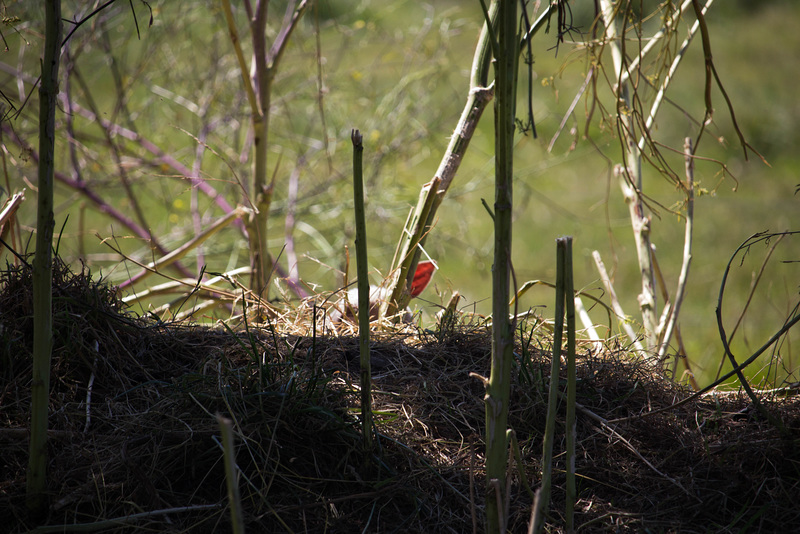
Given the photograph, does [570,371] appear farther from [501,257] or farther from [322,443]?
[322,443]

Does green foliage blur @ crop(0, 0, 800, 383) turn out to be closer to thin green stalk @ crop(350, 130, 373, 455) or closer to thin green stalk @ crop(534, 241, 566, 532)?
thin green stalk @ crop(350, 130, 373, 455)

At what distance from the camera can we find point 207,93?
331 cm

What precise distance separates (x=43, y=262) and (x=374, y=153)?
2.81 m

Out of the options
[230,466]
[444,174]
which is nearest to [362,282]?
[230,466]

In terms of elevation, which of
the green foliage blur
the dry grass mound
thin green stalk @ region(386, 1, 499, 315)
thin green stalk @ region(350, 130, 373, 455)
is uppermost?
the green foliage blur

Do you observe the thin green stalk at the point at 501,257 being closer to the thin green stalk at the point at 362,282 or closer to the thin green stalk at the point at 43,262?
the thin green stalk at the point at 362,282

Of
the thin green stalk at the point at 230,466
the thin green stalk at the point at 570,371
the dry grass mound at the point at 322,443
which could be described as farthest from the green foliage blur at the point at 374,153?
the thin green stalk at the point at 230,466

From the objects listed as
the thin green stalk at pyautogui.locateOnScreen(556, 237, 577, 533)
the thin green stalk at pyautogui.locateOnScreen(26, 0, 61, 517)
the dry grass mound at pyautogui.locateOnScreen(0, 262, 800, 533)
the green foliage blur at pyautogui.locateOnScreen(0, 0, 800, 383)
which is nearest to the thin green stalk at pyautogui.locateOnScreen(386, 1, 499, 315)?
the green foliage blur at pyautogui.locateOnScreen(0, 0, 800, 383)

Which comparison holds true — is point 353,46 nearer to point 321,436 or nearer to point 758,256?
point 321,436

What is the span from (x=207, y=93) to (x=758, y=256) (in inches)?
167

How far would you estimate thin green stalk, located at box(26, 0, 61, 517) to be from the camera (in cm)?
75

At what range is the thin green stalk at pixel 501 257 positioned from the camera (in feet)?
2.29

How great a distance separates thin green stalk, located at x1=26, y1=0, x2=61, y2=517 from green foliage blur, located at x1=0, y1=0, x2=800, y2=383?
65cm

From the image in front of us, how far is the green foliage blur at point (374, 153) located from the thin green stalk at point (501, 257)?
635 mm
